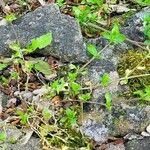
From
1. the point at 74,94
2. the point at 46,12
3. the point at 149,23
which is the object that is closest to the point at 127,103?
the point at 74,94

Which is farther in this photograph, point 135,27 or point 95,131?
point 135,27

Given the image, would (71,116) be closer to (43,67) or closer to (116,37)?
(43,67)

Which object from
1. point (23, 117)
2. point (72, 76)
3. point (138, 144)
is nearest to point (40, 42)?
point (72, 76)

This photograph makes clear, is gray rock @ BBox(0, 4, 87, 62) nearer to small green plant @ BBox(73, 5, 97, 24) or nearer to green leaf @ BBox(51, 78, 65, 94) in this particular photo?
small green plant @ BBox(73, 5, 97, 24)

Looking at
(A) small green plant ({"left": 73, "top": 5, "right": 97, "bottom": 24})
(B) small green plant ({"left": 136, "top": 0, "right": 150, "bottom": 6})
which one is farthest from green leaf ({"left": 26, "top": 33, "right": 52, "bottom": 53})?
(B) small green plant ({"left": 136, "top": 0, "right": 150, "bottom": 6})

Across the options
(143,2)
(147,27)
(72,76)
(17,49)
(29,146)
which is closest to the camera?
(29,146)

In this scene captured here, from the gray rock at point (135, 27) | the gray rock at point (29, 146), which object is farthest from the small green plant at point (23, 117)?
the gray rock at point (135, 27)

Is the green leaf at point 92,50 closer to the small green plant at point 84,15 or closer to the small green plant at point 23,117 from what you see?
the small green plant at point 84,15
